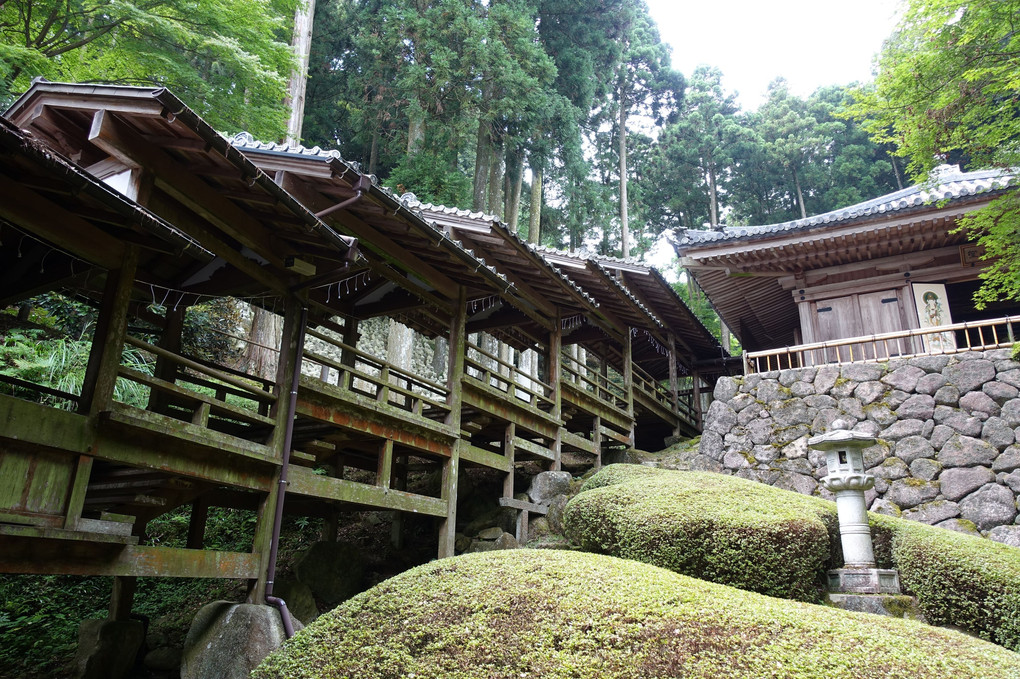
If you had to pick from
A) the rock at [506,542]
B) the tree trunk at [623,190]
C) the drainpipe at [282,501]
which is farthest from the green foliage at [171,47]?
the tree trunk at [623,190]

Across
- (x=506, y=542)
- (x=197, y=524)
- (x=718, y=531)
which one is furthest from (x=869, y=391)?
(x=197, y=524)

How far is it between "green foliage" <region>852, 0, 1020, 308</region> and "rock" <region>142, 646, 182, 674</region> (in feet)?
33.0

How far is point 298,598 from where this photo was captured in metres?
8.90

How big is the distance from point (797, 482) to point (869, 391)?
215 cm

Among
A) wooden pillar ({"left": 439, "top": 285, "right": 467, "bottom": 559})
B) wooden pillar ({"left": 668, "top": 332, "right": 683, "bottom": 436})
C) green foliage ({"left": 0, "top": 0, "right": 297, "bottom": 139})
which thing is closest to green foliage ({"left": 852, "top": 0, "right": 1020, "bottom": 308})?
wooden pillar ({"left": 439, "top": 285, "right": 467, "bottom": 559})

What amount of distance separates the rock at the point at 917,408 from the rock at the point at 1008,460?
117 centimetres

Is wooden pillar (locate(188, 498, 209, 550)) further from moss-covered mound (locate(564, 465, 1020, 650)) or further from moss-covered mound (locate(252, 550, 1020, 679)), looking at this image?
moss-covered mound (locate(564, 465, 1020, 650))

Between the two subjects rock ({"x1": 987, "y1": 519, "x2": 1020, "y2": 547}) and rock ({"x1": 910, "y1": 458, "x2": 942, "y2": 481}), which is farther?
rock ({"x1": 910, "y1": 458, "x2": 942, "y2": 481})

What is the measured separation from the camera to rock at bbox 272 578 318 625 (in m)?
8.73

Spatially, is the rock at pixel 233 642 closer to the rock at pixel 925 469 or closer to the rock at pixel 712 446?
the rock at pixel 712 446

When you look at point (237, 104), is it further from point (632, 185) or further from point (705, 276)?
point (632, 185)

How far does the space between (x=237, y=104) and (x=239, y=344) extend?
5.74m

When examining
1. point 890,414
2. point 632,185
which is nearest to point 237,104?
point 890,414

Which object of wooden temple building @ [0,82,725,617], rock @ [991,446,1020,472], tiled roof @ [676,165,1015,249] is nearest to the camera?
wooden temple building @ [0,82,725,617]
